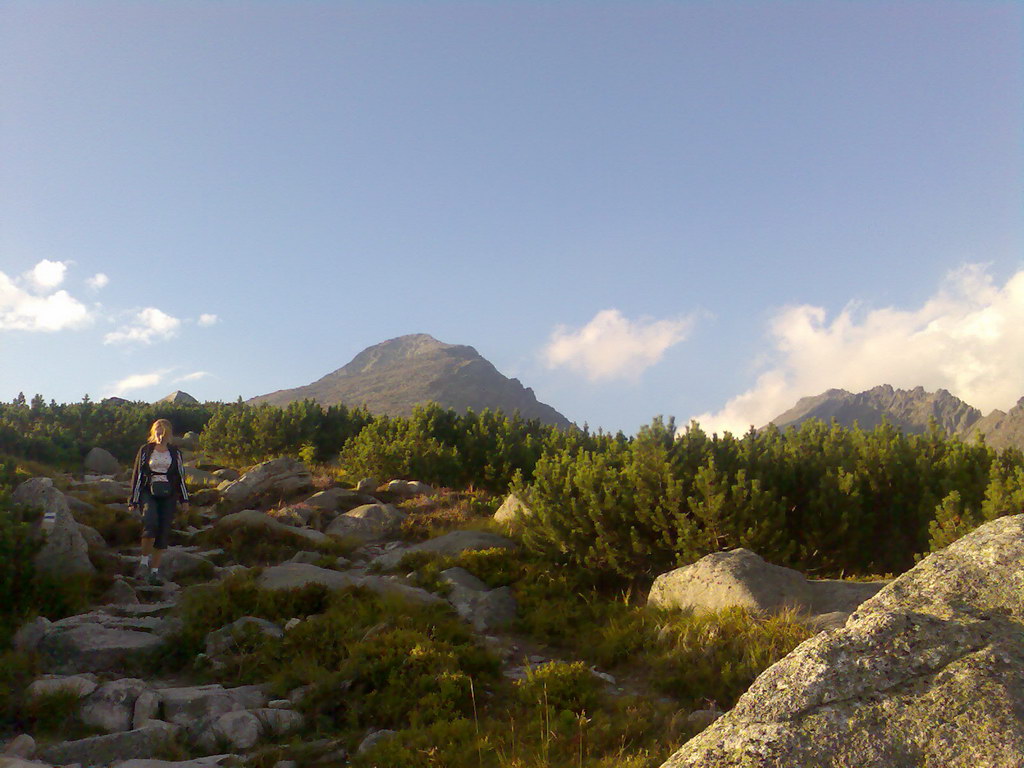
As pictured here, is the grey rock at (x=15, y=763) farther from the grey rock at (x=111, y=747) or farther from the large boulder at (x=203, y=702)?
the large boulder at (x=203, y=702)

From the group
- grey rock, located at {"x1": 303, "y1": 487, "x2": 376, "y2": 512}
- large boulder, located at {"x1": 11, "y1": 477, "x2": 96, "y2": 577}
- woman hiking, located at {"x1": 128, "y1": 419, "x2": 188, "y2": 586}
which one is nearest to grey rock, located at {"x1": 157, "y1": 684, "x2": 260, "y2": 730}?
large boulder, located at {"x1": 11, "y1": 477, "x2": 96, "y2": 577}

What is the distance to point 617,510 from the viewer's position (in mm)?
9258

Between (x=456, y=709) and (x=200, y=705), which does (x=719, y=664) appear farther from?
(x=200, y=705)

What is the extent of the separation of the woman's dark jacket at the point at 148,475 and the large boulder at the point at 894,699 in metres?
9.32

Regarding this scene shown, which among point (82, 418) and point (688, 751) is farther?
point (82, 418)

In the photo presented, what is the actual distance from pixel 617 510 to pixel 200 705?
5412mm

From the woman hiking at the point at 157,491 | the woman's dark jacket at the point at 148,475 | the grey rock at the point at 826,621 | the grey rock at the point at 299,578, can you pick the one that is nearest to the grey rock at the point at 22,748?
the grey rock at the point at 299,578

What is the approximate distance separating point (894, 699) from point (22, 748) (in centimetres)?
543

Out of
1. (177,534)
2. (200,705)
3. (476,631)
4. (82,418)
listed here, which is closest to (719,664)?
(476,631)

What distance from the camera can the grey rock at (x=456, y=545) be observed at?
10422mm

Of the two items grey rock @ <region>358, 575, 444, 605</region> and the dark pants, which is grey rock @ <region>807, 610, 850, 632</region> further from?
the dark pants

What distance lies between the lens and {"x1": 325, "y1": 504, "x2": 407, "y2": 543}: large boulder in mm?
12750

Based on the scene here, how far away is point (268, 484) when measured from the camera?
1530cm

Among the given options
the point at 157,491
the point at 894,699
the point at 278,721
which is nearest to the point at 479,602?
the point at 278,721
